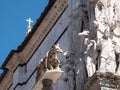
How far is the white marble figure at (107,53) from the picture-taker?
13.3 metres

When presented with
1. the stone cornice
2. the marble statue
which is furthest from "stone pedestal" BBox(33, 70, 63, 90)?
the stone cornice

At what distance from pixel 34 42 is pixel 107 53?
6281mm

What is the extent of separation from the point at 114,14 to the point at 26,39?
6.05 m

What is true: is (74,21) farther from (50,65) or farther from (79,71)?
(50,65)

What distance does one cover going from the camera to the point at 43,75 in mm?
11133

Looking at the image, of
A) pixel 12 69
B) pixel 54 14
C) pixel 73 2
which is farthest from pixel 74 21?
pixel 12 69

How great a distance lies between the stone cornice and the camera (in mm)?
17797

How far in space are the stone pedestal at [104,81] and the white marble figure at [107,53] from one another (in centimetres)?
15

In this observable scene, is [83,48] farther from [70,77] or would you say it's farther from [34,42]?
[34,42]

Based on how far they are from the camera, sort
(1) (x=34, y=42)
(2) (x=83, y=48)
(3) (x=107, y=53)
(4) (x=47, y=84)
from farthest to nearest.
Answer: (1) (x=34, y=42), (2) (x=83, y=48), (3) (x=107, y=53), (4) (x=47, y=84)

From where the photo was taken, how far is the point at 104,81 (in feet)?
42.8

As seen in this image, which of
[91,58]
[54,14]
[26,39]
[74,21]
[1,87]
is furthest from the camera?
[1,87]

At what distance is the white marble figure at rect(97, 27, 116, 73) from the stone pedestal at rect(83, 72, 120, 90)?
0.50 feet

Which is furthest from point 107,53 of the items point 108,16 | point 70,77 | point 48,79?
point 48,79
